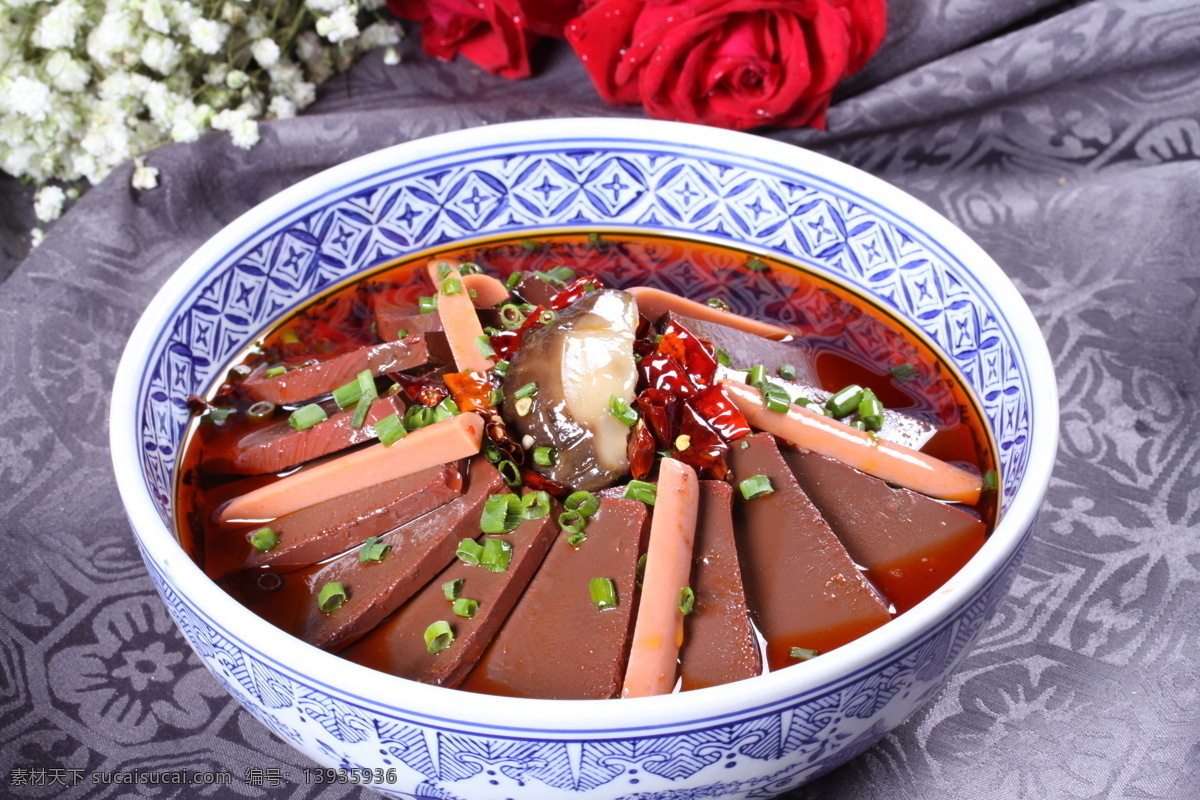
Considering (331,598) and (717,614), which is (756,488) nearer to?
(717,614)

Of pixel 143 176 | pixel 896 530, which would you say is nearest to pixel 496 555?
pixel 896 530

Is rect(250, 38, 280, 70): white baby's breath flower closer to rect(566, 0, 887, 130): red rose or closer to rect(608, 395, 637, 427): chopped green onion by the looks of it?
rect(566, 0, 887, 130): red rose

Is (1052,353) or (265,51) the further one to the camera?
(265,51)

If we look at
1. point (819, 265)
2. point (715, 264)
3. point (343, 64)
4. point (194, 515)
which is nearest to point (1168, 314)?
point (819, 265)

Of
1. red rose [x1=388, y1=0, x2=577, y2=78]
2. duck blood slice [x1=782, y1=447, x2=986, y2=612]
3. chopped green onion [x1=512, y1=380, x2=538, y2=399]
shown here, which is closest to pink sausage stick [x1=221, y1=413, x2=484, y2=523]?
chopped green onion [x1=512, y1=380, x2=538, y2=399]

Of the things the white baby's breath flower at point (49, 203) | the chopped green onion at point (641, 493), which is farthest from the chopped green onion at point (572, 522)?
the white baby's breath flower at point (49, 203)

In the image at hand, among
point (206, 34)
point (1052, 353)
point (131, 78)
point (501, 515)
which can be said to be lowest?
point (1052, 353)

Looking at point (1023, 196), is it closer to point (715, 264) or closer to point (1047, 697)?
point (715, 264)
